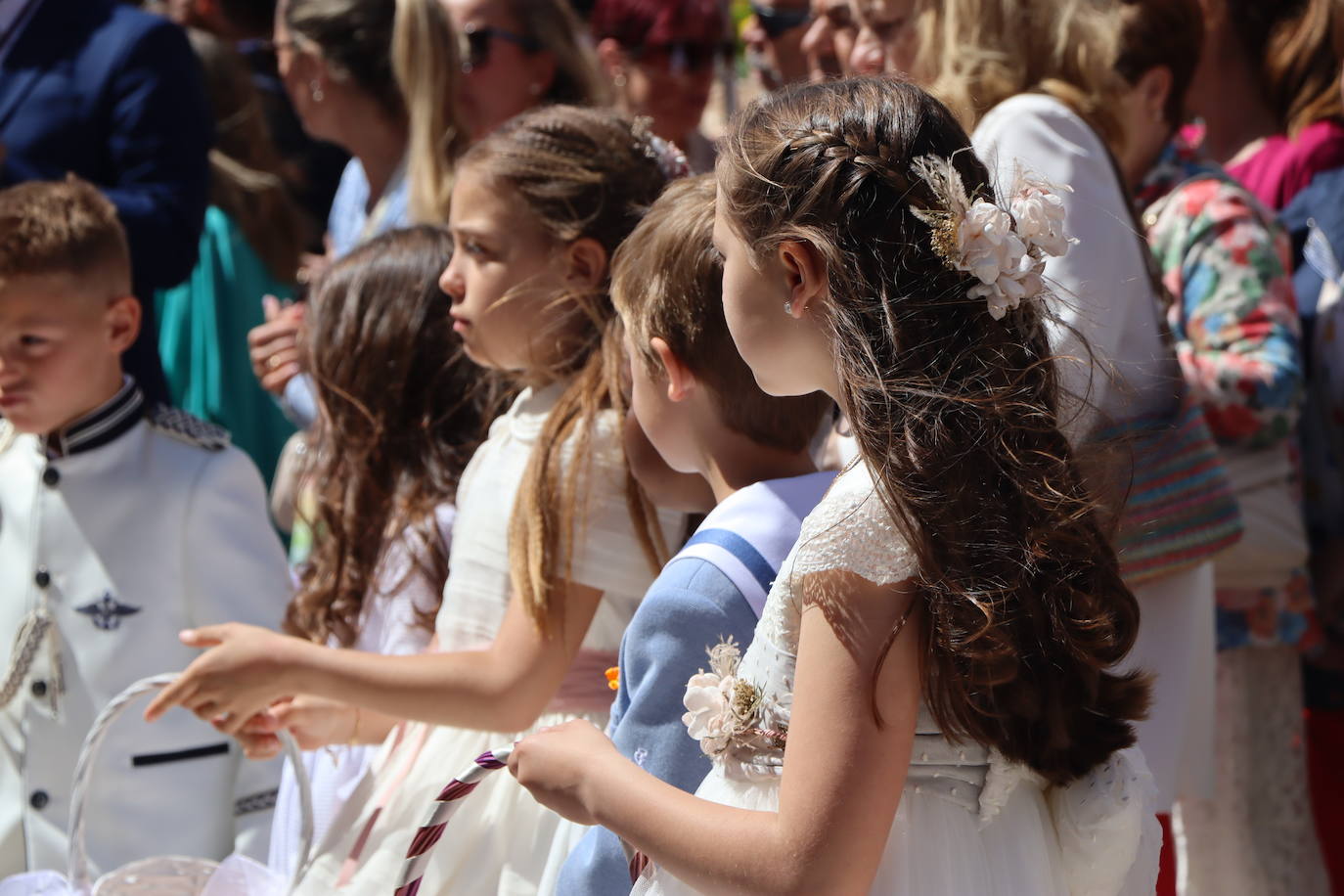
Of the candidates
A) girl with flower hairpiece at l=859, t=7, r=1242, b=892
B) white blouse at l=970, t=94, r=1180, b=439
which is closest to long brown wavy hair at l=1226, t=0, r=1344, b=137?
girl with flower hairpiece at l=859, t=7, r=1242, b=892

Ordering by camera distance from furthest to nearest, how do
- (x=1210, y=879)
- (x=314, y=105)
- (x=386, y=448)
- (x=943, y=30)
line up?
(x=314, y=105), (x=1210, y=879), (x=386, y=448), (x=943, y=30)

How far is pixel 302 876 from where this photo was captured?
2387 millimetres

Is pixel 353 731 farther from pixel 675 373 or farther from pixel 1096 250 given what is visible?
pixel 1096 250

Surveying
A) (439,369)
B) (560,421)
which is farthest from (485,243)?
(439,369)

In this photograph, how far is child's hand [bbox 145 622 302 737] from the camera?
7.57 feet

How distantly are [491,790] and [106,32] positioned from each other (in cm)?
257

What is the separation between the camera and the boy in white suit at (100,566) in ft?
9.73

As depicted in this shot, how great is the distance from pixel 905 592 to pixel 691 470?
0.57m

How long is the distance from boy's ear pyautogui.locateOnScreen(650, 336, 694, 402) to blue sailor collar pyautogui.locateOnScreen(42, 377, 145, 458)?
1.60 metres

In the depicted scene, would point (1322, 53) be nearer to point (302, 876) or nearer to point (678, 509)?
point (678, 509)

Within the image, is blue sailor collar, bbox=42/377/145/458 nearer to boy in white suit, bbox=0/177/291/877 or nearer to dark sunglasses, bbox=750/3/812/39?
boy in white suit, bbox=0/177/291/877

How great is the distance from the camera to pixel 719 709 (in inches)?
67.3

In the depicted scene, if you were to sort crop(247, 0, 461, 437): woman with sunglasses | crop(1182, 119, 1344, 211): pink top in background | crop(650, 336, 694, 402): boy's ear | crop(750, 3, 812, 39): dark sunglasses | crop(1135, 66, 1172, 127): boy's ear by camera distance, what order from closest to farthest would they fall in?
crop(650, 336, 694, 402): boy's ear
crop(1135, 66, 1172, 127): boy's ear
crop(1182, 119, 1344, 211): pink top in background
crop(247, 0, 461, 437): woman with sunglasses
crop(750, 3, 812, 39): dark sunglasses

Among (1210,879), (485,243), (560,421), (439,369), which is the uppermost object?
(485,243)
